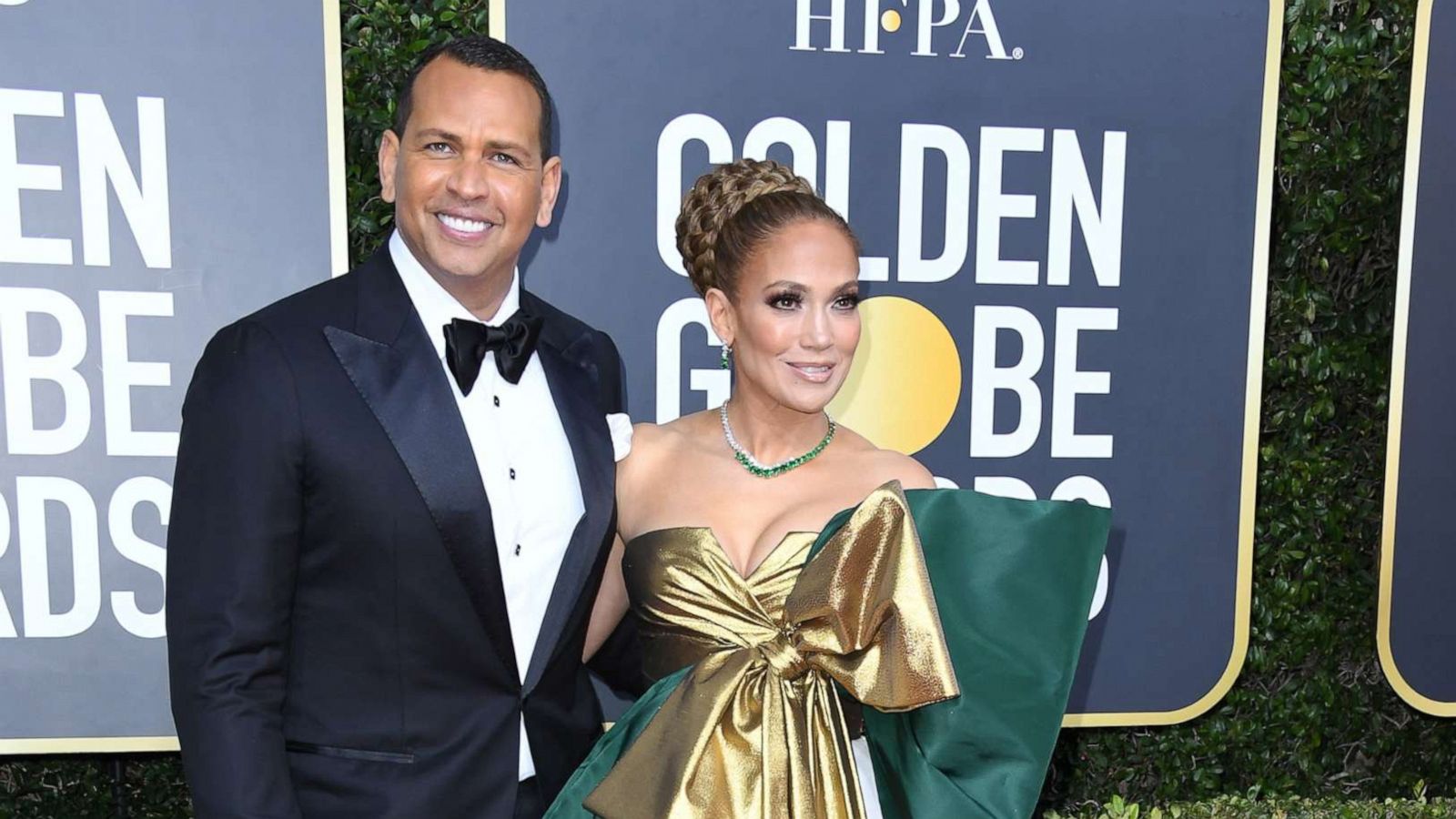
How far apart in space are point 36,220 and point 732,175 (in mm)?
1822

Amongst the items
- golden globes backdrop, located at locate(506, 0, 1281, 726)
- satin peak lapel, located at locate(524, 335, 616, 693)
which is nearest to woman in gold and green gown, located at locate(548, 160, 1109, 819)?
satin peak lapel, located at locate(524, 335, 616, 693)

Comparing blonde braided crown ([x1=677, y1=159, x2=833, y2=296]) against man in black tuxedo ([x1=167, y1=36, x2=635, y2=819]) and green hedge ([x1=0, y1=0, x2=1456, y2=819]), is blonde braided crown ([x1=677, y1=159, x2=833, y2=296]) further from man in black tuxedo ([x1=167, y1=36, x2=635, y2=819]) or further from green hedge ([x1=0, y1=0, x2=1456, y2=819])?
green hedge ([x1=0, y1=0, x2=1456, y2=819])

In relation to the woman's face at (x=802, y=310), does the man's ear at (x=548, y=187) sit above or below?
above

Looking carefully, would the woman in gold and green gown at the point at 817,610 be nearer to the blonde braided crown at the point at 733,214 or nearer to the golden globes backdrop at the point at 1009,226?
the blonde braided crown at the point at 733,214

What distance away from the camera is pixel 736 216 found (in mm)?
1869

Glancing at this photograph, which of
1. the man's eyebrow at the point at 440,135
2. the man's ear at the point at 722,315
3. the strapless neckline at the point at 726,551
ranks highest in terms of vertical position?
the man's eyebrow at the point at 440,135

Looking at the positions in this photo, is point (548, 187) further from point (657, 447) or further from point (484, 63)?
point (657, 447)

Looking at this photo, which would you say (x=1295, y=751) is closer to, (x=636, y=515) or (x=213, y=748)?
(x=636, y=515)

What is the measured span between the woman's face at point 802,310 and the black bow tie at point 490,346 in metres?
0.38

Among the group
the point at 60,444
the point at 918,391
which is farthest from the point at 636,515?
the point at 60,444

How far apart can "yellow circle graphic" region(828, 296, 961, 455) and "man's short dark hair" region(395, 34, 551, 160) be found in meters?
1.29

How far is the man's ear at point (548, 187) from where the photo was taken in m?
1.81

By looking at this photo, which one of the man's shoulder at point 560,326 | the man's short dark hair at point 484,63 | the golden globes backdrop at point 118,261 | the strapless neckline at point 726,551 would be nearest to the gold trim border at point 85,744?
the golden globes backdrop at point 118,261

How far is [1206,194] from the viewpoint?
293cm
